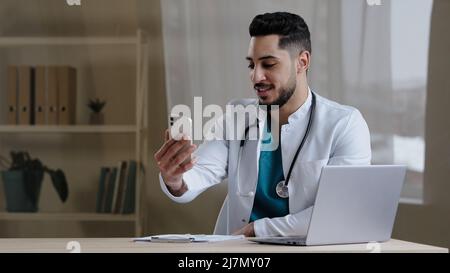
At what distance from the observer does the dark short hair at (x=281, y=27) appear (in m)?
2.70

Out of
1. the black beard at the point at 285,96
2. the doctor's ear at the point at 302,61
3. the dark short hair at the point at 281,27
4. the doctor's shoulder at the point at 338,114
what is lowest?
the doctor's shoulder at the point at 338,114

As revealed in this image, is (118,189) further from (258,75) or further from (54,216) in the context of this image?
(258,75)

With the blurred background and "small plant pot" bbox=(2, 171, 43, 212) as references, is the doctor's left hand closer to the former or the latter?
the blurred background

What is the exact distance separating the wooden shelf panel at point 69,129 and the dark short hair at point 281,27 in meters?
1.37

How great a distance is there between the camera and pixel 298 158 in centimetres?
259

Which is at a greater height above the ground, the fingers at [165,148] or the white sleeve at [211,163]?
the fingers at [165,148]

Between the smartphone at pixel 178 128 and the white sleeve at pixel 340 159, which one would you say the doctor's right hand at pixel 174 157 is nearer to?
the smartphone at pixel 178 128

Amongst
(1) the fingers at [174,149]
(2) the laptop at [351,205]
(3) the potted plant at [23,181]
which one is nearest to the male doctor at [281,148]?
(1) the fingers at [174,149]

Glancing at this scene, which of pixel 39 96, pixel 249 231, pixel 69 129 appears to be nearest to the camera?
pixel 249 231

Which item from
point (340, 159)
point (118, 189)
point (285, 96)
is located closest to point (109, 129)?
point (118, 189)

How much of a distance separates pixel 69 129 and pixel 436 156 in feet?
5.85

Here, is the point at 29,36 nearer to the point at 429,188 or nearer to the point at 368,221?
the point at 429,188

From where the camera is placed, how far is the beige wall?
3771 millimetres
